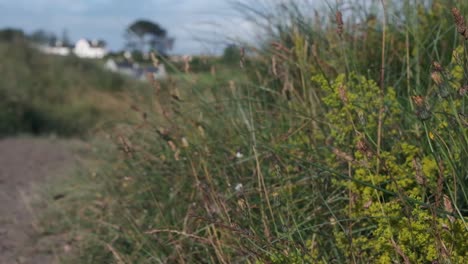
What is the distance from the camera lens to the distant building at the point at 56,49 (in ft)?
62.4

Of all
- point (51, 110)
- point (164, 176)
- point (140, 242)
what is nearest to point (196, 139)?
point (164, 176)

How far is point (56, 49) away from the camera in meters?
20.9

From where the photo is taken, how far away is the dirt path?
4.83m

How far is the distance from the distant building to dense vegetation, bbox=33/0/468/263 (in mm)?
14013

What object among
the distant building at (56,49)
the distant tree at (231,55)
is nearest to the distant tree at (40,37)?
the distant building at (56,49)

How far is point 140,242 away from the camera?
391 cm

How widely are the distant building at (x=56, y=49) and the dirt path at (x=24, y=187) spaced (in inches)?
326

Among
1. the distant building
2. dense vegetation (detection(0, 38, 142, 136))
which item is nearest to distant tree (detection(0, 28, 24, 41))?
dense vegetation (detection(0, 38, 142, 136))

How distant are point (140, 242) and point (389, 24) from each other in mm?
1828

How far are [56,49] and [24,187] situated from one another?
47.1ft

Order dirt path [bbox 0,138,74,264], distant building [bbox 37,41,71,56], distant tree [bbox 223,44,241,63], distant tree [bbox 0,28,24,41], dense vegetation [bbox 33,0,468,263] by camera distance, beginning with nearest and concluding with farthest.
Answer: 1. dense vegetation [bbox 33,0,468,263]
2. dirt path [bbox 0,138,74,264]
3. distant tree [bbox 223,44,241,63]
4. distant tree [bbox 0,28,24,41]
5. distant building [bbox 37,41,71,56]

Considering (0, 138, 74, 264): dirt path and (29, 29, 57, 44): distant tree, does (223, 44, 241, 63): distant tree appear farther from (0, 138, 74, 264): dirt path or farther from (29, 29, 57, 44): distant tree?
(29, 29, 57, 44): distant tree

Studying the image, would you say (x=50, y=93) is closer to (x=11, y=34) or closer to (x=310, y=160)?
(x=11, y=34)

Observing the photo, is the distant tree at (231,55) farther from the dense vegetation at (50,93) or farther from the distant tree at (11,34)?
the distant tree at (11,34)
